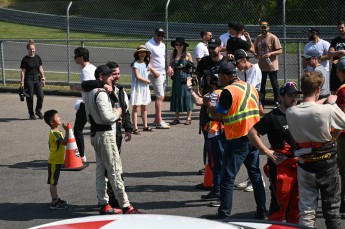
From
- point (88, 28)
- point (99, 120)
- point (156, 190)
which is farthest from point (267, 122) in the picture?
point (88, 28)

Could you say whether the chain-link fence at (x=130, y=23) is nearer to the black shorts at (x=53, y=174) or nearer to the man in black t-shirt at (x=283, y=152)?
the black shorts at (x=53, y=174)

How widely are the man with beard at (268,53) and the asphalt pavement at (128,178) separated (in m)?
1.84

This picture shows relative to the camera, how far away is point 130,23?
96.9 ft

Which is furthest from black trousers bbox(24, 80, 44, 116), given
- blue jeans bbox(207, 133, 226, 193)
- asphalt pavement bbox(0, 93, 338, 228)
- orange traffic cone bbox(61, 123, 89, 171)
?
blue jeans bbox(207, 133, 226, 193)

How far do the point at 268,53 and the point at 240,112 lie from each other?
809 cm

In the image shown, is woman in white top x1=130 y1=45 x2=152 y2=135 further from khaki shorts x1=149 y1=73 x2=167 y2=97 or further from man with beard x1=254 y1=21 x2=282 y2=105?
man with beard x1=254 y1=21 x2=282 y2=105

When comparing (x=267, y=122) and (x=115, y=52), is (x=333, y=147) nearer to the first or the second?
(x=267, y=122)

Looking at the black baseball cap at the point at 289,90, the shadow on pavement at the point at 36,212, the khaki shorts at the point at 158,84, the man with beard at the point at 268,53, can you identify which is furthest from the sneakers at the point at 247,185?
the man with beard at the point at 268,53

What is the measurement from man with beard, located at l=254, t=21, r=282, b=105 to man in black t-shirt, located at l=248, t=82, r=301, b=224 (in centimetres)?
857

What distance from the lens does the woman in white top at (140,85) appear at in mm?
15062

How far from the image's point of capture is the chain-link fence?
21734 millimetres

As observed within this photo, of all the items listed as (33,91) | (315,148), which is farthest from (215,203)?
(33,91)

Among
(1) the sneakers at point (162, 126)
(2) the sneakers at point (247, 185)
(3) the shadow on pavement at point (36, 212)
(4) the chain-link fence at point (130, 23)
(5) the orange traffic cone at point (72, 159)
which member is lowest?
(3) the shadow on pavement at point (36, 212)

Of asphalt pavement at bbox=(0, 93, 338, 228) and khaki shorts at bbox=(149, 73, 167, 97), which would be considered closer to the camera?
asphalt pavement at bbox=(0, 93, 338, 228)
